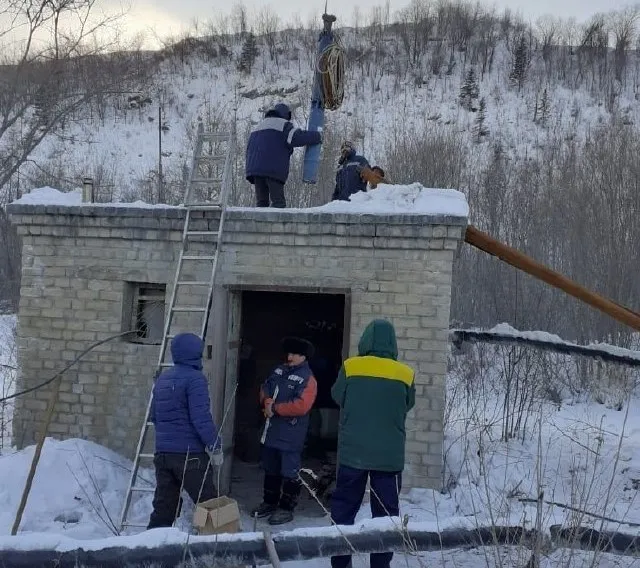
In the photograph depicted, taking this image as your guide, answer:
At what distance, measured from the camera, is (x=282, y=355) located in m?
9.67

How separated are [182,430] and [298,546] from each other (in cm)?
175

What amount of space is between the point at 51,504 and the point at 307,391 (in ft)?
8.19

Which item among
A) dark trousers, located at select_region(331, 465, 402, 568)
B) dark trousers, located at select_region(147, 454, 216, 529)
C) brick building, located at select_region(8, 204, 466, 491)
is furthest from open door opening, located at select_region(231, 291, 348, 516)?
dark trousers, located at select_region(331, 465, 402, 568)

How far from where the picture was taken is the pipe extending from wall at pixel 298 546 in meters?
3.29

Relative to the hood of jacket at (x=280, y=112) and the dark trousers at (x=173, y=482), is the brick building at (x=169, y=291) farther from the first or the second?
the hood of jacket at (x=280, y=112)

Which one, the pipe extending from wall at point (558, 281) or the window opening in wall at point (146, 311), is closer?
the pipe extending from wall at point (558, 281)

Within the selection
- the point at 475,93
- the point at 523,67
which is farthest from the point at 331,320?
the point at 523,67

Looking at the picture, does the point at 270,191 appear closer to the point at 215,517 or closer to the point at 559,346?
the point at 559,346

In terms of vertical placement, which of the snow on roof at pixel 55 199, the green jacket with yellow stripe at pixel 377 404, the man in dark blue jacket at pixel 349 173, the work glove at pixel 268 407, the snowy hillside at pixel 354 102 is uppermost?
the snowy hillside at pixel 354 102

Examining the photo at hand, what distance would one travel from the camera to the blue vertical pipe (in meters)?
7.91

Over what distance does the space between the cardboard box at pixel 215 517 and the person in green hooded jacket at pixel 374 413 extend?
789 millimetres

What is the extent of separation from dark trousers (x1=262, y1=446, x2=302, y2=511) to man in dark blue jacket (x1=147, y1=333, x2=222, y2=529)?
135 cm

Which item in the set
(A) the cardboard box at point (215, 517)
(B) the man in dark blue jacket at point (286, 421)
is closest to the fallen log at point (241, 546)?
(A) the cardboard box at point (215, 517)

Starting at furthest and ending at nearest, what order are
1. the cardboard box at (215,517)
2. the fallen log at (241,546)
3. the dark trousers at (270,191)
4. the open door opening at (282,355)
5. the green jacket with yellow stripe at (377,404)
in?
1. the open door opening at (282,355)
2. the dark trousers at (270,191)
3. the green jacket with yellow stripe at (377,404)
4. the cardboard box at (215,517)
5. the fallen log at (241,546)
